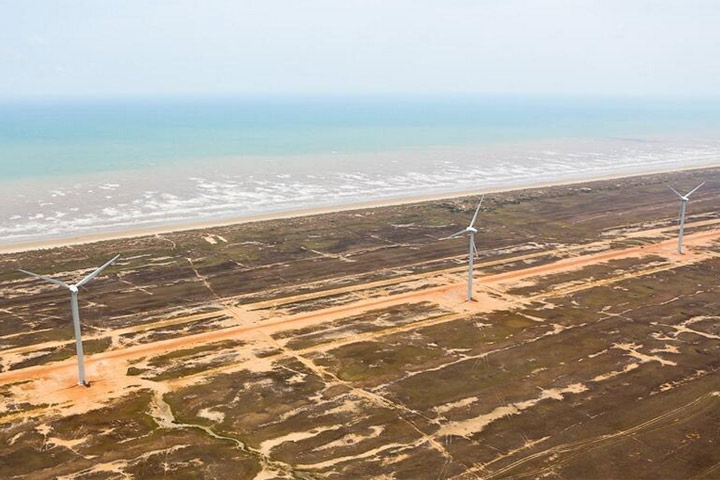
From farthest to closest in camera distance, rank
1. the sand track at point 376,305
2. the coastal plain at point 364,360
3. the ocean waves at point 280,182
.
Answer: the ocean waves at point 280,182
the sand track at point 376,305
the coastal plain at point 364,360

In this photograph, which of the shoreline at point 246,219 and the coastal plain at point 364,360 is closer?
the coastal plain at point 364,360

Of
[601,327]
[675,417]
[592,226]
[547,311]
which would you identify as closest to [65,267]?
[547,311]

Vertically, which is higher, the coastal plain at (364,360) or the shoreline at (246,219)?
the shoreline at (246,219)

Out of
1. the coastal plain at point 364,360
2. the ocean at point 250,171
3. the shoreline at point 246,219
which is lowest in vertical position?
the coastal plain at point 364,360

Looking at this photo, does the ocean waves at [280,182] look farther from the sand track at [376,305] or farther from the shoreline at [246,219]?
the sand track at [376,305]

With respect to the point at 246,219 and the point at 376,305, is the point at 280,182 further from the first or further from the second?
the point at 376,305

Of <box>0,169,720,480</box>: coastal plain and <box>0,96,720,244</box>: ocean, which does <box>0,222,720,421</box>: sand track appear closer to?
<box>0,169,720,480</box>: coastal plain

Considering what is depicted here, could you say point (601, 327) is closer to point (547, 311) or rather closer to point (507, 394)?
point (547, 311)

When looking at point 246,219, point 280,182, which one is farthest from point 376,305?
point 280,182

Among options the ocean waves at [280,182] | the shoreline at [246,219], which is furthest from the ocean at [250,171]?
the shoreline at [246,219]
